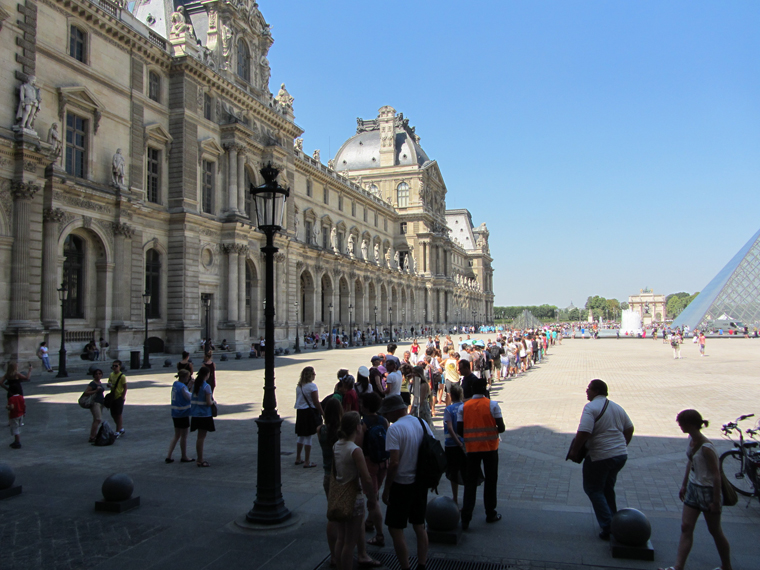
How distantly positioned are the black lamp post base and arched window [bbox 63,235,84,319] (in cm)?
2205

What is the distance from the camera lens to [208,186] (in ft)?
114

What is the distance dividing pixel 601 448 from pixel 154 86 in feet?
104

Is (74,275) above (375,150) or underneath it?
underneath

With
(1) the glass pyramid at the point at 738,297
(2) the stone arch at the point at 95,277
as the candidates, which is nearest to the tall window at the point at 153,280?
(2) the stone arch at the point at 95,277

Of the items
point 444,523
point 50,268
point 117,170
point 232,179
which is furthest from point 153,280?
point 444,523

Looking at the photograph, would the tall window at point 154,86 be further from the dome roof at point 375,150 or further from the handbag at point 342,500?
the dome roof at point 375,150

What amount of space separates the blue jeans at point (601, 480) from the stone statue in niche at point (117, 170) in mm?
26475

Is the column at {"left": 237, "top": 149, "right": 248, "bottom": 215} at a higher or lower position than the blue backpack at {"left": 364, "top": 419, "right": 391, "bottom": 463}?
higher

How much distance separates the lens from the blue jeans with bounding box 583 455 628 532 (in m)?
6.12

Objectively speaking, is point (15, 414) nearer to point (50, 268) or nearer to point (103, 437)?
point (103, 437)

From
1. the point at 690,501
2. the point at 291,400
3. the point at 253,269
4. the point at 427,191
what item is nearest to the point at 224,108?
the point at 253,269

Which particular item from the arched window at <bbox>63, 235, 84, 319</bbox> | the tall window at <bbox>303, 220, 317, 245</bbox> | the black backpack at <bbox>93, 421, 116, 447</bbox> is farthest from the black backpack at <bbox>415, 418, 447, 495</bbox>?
the tall window at <bbox>303, 220, 317, 245</bbox>

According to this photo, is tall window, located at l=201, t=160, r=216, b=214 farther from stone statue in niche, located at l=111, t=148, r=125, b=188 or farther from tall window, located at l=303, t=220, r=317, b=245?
tall window, located at l=303, t=220, r=317, b=245

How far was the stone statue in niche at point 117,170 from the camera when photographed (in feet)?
89.0
